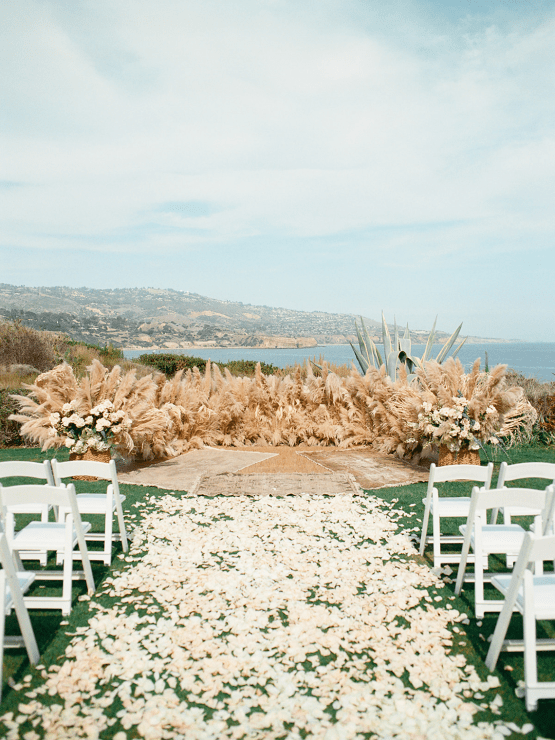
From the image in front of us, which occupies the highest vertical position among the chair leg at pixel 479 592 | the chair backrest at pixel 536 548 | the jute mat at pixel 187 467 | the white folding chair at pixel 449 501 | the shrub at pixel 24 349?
the shrub at pixel 24 349

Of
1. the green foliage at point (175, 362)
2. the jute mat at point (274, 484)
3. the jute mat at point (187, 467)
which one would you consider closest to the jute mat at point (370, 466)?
the jute mat at point (274, 484)

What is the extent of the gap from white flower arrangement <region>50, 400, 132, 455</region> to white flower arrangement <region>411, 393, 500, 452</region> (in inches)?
149

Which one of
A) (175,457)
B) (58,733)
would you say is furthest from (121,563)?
(175,457)

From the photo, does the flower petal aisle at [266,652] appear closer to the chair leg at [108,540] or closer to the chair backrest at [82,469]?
the chair leg at [108,540]

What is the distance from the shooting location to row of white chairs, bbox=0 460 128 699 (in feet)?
8.22

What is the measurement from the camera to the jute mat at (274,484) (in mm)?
5809

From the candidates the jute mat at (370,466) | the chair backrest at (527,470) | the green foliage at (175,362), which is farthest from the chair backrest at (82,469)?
the green foliage at (175,362)

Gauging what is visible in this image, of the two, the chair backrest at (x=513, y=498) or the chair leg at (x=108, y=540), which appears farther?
the chair leg at (x=108, y=540)

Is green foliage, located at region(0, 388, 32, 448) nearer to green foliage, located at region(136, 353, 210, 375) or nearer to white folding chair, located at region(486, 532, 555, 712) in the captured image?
green foliage, located at region(136, 353, 210, 375)

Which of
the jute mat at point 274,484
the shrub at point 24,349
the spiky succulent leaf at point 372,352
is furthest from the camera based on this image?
the shrub at point 24,349

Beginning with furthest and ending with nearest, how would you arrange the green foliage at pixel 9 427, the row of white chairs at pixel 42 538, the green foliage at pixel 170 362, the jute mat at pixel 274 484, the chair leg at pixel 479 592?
1. the green foliage at pixel 170 362
2. the green foliage at pixel 9 427
3. the jute mat at pixel 274 484
4. the chair leg at pixel 479 592
5. the row of white chairs at pixel 42 538

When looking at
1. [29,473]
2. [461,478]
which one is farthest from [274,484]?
[29,473]

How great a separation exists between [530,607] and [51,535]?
9.47ft

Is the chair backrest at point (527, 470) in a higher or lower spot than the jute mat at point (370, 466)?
higher
